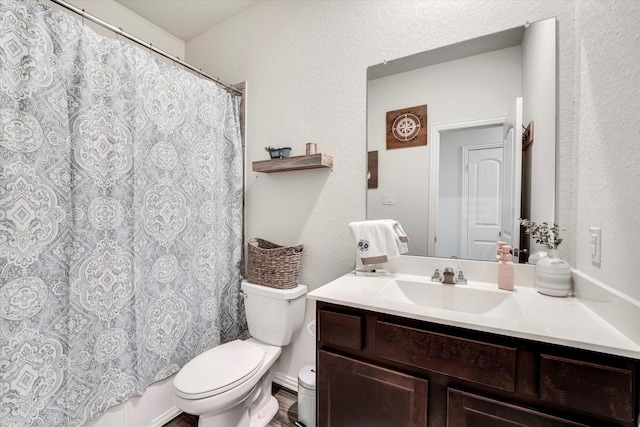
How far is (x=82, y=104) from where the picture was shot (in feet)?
3.96

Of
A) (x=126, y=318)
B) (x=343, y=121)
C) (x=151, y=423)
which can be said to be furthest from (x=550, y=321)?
(x=151, y=423)

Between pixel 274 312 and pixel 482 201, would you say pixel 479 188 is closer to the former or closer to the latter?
pixel 482 201

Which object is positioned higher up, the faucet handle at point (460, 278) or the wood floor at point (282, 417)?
the faucet handle at point (460, 278)

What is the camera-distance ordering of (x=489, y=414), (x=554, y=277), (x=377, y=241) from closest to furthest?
(x=489, y=414) < (x=554, y=277) < (x=377, y=241)

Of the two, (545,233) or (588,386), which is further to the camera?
(545,233)

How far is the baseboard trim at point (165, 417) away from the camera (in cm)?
148

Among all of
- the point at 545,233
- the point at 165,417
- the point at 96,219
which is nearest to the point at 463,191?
the point at 545,233

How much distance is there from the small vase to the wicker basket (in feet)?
3.83

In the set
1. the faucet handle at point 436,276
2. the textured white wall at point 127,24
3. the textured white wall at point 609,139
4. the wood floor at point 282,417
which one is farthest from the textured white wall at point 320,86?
the textured white wall at point 127,24

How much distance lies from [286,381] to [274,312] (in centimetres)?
59

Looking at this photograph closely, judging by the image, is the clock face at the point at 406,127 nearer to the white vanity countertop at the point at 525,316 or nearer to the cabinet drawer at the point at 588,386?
the white vanity countertop at the point at 525,316

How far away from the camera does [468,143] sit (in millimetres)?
1310

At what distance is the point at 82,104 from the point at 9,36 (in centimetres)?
28

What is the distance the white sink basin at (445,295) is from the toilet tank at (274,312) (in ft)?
2.01
